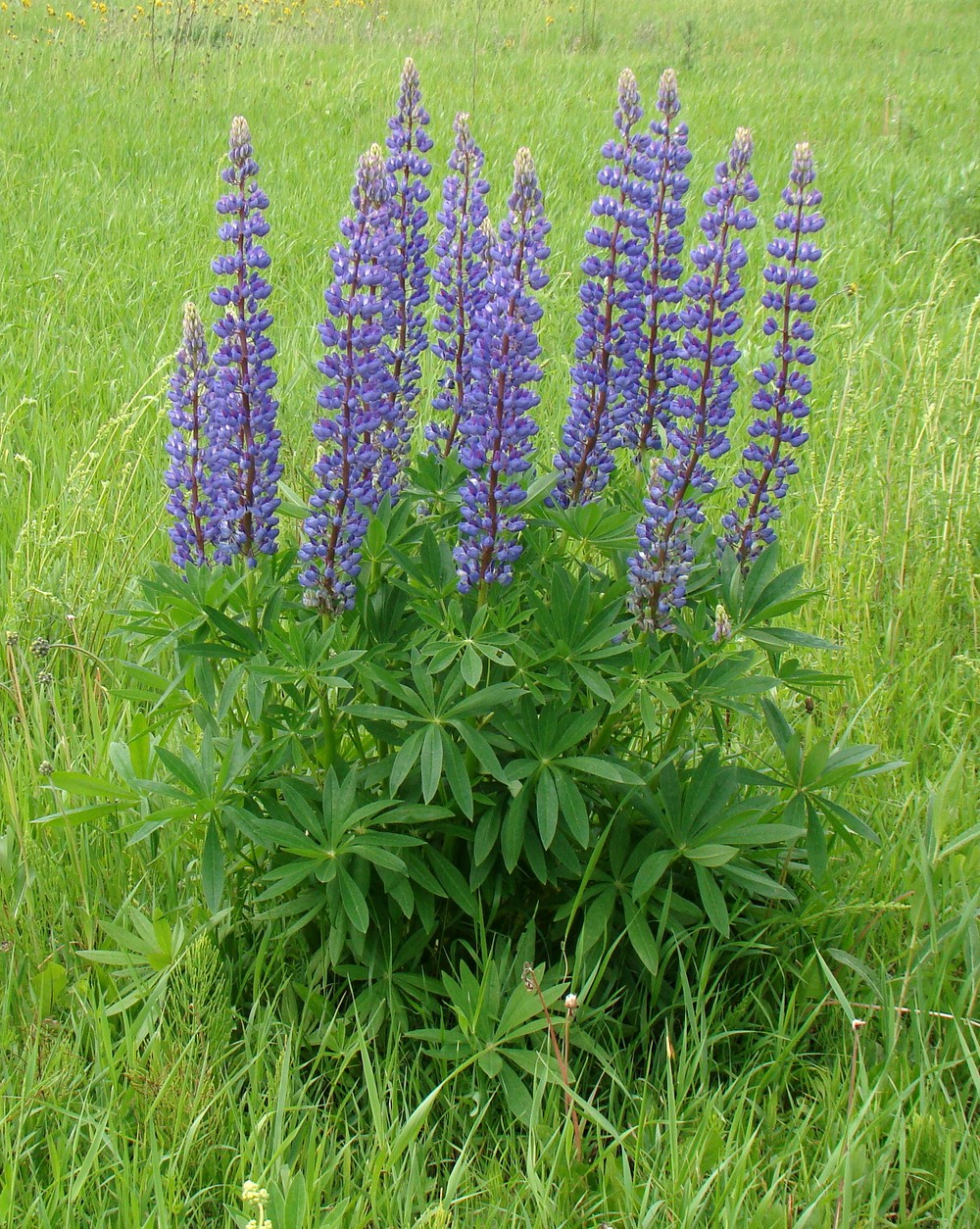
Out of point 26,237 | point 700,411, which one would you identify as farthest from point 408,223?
point 26,237

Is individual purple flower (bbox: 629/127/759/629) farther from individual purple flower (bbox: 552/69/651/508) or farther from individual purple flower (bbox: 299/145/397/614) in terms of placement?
individual purple flower (bbox: 299/145/397/614)

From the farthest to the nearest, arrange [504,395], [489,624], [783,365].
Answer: [783,365] → [489,624] → [504,395]

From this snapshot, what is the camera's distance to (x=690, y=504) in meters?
2.01

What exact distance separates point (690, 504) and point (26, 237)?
4.23 m

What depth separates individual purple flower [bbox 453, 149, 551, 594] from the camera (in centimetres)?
184

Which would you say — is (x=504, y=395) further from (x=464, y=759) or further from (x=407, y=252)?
(x=464, y=759)

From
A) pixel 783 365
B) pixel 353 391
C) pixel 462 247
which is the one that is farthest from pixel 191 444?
pixel 783 365

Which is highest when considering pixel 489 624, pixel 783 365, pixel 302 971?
pixel 783 365

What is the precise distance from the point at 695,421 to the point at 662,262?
0.30 m

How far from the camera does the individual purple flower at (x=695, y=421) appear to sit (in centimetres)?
198

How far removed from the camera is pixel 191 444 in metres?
2.20

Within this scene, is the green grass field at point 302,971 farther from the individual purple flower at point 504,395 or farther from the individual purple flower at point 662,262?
the individual purple flower at point 662,262

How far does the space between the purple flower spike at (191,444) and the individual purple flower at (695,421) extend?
804 millimetres

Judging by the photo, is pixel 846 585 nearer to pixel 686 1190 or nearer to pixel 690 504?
pixel 690 504
